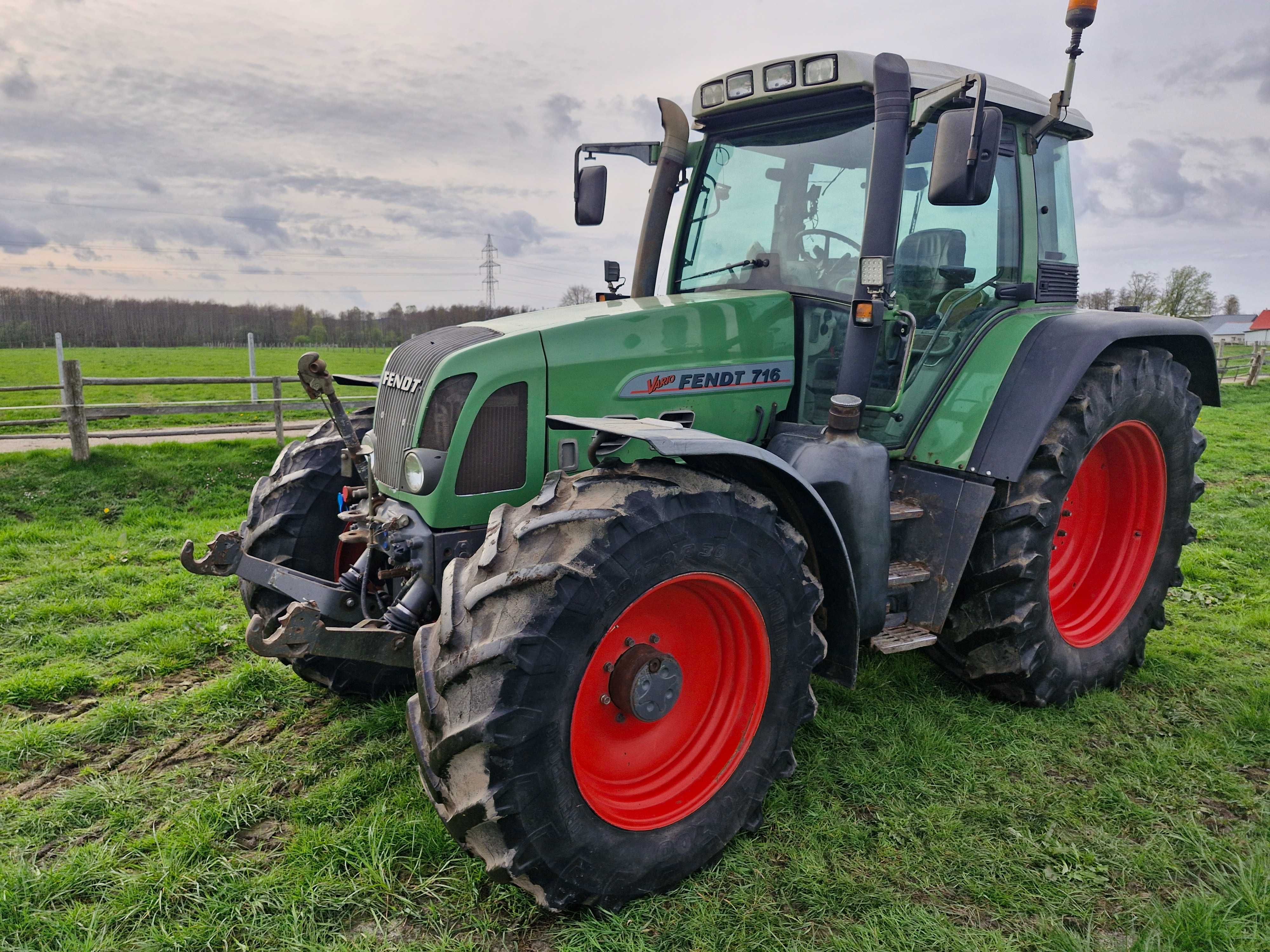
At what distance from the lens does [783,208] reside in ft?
12.2

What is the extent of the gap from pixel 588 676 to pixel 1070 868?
1.71 meters

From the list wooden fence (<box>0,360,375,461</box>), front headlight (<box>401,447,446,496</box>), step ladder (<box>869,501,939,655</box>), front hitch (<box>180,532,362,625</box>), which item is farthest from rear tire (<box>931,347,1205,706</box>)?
wooden fence (<box>0,360,375,461</box>)

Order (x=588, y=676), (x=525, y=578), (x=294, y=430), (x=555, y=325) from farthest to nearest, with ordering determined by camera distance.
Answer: (x=294, y=430), (x=555, y=325), (x=588, y=676), (x=525, y=578)

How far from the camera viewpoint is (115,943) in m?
2.29

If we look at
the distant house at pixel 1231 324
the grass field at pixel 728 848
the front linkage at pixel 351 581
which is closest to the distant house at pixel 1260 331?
the distant house at pixel 1231 324

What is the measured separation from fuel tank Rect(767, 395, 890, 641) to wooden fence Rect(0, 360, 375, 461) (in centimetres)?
590

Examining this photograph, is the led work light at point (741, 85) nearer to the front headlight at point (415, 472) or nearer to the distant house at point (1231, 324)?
the front headlight at point (415, 472)

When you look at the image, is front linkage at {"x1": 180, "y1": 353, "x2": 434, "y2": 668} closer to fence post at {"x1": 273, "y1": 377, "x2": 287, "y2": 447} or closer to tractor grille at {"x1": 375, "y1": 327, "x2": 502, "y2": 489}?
→ tractor grille at {"x1": 375, "y1": 327, "x2": 502, "y2": 489}

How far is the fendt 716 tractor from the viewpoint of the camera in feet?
7.67

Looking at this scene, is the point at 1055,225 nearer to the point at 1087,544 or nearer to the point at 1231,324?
the point at 1087,544

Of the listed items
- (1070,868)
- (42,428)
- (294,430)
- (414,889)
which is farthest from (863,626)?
(42,428)

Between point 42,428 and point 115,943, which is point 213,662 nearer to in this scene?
point 115,943

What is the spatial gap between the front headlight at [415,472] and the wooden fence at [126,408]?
5416 millimetres

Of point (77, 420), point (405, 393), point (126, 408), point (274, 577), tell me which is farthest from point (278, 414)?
point (405, 393)
